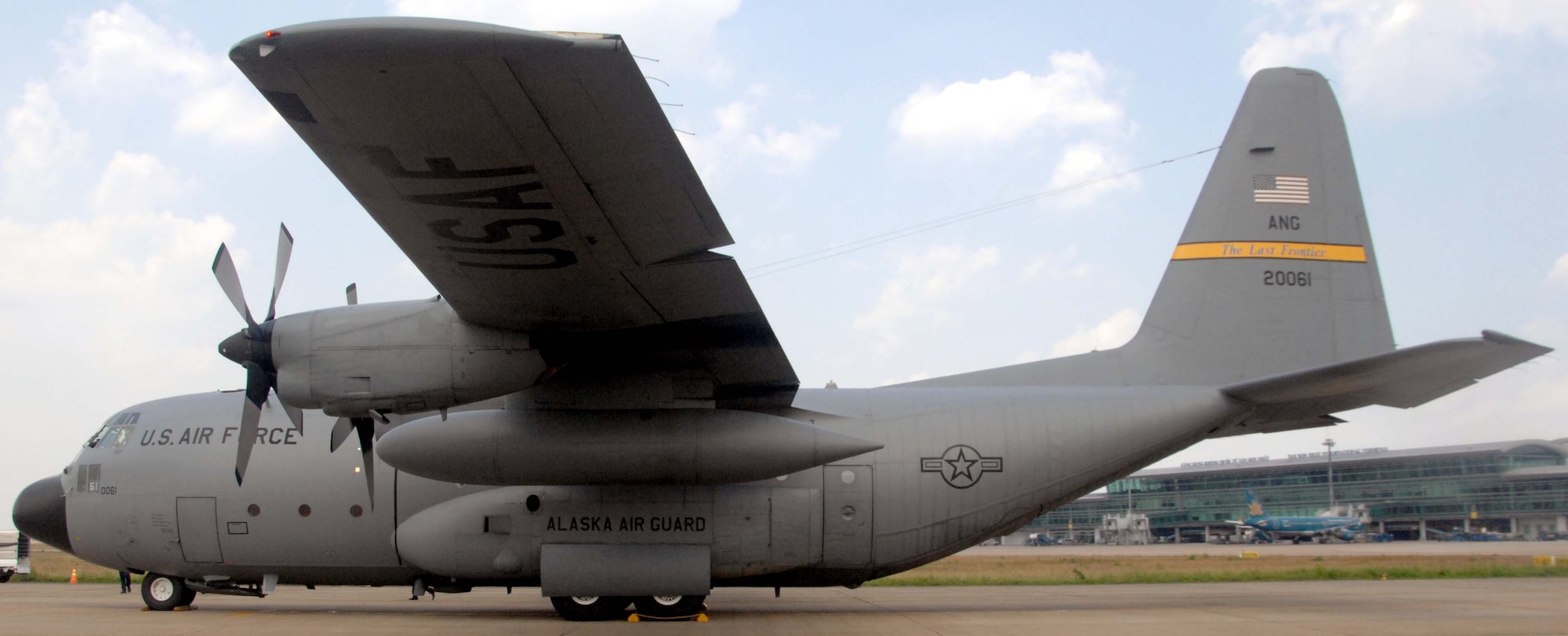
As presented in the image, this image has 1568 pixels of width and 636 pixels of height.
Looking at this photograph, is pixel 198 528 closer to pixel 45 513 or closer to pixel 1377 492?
pixel 45 513

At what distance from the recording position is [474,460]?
10.2 metres

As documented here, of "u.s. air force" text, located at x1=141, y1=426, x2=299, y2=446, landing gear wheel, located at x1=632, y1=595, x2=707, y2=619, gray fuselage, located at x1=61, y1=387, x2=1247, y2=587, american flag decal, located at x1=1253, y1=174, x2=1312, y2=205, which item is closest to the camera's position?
gray fuselage, located at x1=61, y1=387, x2=1247, y2=587

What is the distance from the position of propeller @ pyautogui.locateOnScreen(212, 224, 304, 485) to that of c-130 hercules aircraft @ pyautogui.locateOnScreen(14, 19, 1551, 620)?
0.04 metres

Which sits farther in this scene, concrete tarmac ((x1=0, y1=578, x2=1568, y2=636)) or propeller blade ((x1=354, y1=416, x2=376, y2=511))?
propeller blade ((x1=354, y1=416, x2=376, y2=511))

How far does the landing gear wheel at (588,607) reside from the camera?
11703 mm

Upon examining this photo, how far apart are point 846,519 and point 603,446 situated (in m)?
2.91

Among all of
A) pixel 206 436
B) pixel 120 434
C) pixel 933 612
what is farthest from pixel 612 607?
pixel 120 434

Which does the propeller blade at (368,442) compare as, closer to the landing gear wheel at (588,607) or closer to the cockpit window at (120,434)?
the landing gear wheel at (588,607)

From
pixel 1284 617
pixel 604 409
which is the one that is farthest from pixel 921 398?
pixel 1284 617

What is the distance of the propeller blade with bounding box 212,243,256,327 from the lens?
397 inches

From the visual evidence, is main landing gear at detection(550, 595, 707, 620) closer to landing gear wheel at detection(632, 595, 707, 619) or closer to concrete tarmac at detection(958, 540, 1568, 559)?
landing gear wheel at detection(632, 595, 707, 619)

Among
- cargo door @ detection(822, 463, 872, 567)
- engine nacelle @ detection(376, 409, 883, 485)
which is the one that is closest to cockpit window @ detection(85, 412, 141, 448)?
engine nacelle @ detection(376, 409, 883, 485)

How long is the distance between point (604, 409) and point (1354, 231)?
29.2 feet

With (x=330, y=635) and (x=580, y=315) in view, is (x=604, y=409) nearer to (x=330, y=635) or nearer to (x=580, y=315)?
(x=580, y=315)
